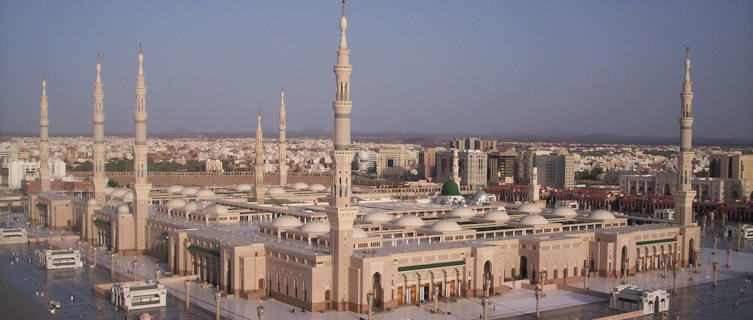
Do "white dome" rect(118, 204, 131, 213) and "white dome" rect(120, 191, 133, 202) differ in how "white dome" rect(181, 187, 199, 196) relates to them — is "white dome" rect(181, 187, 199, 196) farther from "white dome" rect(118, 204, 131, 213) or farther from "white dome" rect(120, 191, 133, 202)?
"white dome" rect(118, 204, 131, 213)

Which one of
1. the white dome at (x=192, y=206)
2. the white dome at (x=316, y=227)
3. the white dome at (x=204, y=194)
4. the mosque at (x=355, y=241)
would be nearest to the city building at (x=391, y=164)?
the white dome at (x=204, y=194)

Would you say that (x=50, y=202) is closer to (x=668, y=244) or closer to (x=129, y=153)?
(x=668, y=244)

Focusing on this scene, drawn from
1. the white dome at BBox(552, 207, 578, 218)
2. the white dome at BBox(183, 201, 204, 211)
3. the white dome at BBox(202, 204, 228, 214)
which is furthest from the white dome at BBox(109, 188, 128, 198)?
the white dome at BBox(552, 207, 578, 218)

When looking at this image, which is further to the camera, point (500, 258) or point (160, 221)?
point (160, 221)

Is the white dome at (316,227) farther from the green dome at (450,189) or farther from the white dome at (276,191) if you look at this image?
the green dome at (450,189)

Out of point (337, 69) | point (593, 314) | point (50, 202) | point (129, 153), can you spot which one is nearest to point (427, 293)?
point (593, 314)
